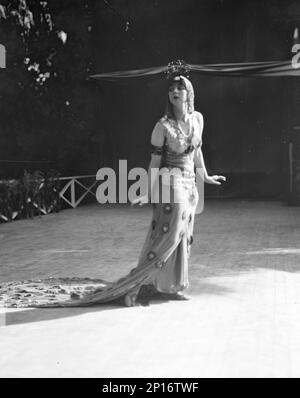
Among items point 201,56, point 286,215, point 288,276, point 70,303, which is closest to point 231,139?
point 201,56

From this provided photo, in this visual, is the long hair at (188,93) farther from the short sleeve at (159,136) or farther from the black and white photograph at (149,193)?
the short sleeve at (159,136)

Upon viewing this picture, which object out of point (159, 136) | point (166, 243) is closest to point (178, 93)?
point (159, 136)

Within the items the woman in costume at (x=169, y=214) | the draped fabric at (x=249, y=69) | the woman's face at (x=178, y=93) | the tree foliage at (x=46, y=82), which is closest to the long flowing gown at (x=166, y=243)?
the woman in costume at (x=169, y=214)

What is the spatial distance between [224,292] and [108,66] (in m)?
13.0

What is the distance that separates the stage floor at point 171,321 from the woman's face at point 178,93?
5.98ft

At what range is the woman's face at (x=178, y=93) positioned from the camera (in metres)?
6.22

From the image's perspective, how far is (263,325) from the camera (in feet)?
17.3

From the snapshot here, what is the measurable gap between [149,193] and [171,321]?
1393mm

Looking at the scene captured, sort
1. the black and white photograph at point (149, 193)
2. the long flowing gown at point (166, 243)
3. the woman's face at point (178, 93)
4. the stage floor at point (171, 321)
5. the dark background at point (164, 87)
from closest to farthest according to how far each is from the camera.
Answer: the stage floor at point (171, 321), the black and white photograph at point (149, 193), the long flowing gown at point (166, 243), the woman's face at point (178, 93), the dark background at point (164, 87)

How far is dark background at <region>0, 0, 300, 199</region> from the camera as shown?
1744cm

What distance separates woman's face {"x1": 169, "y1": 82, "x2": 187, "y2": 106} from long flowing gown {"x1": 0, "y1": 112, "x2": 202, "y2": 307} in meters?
0.17

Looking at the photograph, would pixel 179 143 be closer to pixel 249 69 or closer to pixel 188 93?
pixel 188 93

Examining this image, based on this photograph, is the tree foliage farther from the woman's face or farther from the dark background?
the woman's face
